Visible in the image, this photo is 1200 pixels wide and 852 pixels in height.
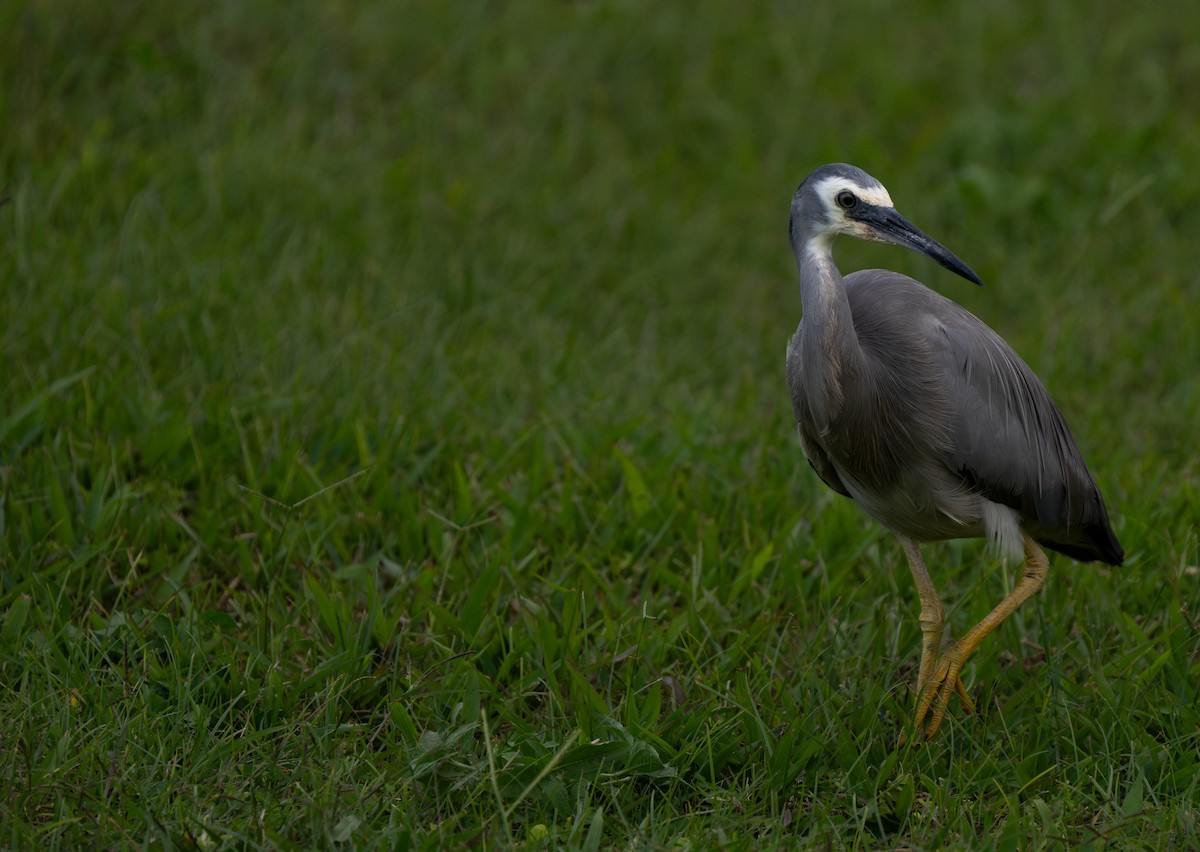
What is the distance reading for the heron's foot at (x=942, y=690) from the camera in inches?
151

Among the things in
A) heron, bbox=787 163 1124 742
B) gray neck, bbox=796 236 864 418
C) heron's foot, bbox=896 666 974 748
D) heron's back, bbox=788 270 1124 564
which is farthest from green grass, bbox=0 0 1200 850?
gray neck, bbox=796 236 864 418

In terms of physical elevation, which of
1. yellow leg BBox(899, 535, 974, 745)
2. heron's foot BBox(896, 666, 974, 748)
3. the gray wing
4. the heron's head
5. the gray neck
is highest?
the heron's head

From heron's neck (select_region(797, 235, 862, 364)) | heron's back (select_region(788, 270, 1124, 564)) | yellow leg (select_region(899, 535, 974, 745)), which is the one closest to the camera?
heron's neck (select_region(797, 235, 862, 364))

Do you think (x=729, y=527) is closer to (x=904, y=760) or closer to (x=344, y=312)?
(x=904, y=760)

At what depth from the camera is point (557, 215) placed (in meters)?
6.84

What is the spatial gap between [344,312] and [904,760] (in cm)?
311

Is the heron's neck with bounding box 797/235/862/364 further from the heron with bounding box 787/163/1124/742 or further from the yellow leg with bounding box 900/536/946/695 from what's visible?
the yellow leg with bounding box 900/536/946/695

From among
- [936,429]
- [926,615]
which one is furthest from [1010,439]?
Answer: [926,615]

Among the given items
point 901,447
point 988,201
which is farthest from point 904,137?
point 901,447

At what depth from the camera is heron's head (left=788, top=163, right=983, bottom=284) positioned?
3631 mm

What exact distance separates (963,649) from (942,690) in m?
0.14

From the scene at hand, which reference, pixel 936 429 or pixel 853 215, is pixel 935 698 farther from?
pixel 853 215

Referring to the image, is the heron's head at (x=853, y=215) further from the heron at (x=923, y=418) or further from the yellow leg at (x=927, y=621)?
the yellow leg at (x=927, y=621)

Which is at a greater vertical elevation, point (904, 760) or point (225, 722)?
point (904, 760)
